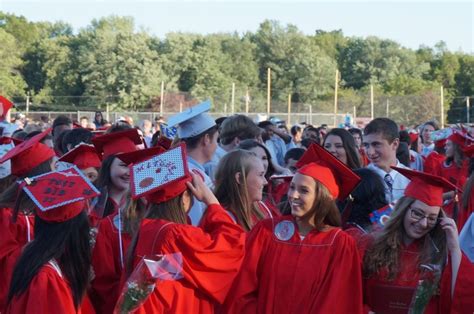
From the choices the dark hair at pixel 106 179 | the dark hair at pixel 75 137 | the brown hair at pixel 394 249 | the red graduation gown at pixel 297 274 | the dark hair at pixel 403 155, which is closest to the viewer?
the red graduation gown at pixel 297 274

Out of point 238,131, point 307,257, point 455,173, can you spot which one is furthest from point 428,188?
point 455,173

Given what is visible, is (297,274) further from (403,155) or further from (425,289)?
(403,155)

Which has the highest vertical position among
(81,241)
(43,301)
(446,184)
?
(446,184)

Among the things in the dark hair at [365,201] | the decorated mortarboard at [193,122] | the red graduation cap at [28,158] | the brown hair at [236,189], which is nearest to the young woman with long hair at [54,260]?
the brown hair at [236,189]

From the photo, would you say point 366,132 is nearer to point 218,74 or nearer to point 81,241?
point 81,241

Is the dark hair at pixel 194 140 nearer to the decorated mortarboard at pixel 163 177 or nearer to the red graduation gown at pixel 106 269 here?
the red graduation gown at pixel 106 269

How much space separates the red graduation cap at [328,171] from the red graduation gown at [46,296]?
5.07ft

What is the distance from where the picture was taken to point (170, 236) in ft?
14.8

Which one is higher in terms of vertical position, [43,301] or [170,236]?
[170,236]

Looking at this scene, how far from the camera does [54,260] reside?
4582mm

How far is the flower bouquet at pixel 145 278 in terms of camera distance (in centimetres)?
442

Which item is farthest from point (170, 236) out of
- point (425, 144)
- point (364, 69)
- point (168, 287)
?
point (364, 69)

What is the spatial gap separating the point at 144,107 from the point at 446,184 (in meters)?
59.7

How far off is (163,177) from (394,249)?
142 cm
